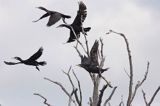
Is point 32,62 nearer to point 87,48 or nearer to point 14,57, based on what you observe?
point 14,57

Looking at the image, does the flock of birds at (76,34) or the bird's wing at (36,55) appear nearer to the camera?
the flock of birds at (76,34)

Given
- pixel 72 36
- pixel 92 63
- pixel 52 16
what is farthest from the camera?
pixel 72 36

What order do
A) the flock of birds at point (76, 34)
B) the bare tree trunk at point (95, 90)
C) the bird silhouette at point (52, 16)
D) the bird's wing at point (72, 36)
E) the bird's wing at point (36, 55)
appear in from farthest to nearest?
the bird's wing at point (72, 36)
the bird silhouette at point (52, 16)
the bird's wing at point (36, 55)
the flock of birds at point (76, 34)
the bare tree trunk at point (95, 90)

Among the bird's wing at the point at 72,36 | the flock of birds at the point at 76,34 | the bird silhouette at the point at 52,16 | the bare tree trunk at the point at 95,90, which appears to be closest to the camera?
the bare tree trunk at the point at 95,90

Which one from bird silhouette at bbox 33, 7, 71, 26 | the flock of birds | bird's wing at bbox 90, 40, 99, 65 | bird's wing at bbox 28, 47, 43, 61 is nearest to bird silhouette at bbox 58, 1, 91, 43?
the flock of birds

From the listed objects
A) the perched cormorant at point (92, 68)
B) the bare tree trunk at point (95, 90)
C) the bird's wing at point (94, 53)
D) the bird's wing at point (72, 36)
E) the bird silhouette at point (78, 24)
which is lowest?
the bare tree trunk at point (95, 90)

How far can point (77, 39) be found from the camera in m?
4.38

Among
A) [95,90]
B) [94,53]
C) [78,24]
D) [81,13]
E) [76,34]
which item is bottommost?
[95,90]

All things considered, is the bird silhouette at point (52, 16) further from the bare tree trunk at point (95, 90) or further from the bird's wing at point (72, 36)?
the bare tree trunk at point (95, 90)

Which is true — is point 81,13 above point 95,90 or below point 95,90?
above

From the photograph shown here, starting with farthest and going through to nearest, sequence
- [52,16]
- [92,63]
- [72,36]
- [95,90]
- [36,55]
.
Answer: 1. [72,36]
2. [52,16]
3. [36,55]
4. [95,90]
5. [92,63]

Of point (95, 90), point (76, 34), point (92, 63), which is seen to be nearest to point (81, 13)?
point (76, 34)

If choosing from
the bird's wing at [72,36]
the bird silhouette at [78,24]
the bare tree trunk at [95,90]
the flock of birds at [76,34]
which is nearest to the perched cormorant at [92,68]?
the flock of birds at [76,34]

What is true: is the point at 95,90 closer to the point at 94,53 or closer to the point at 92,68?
the point at 92,68
